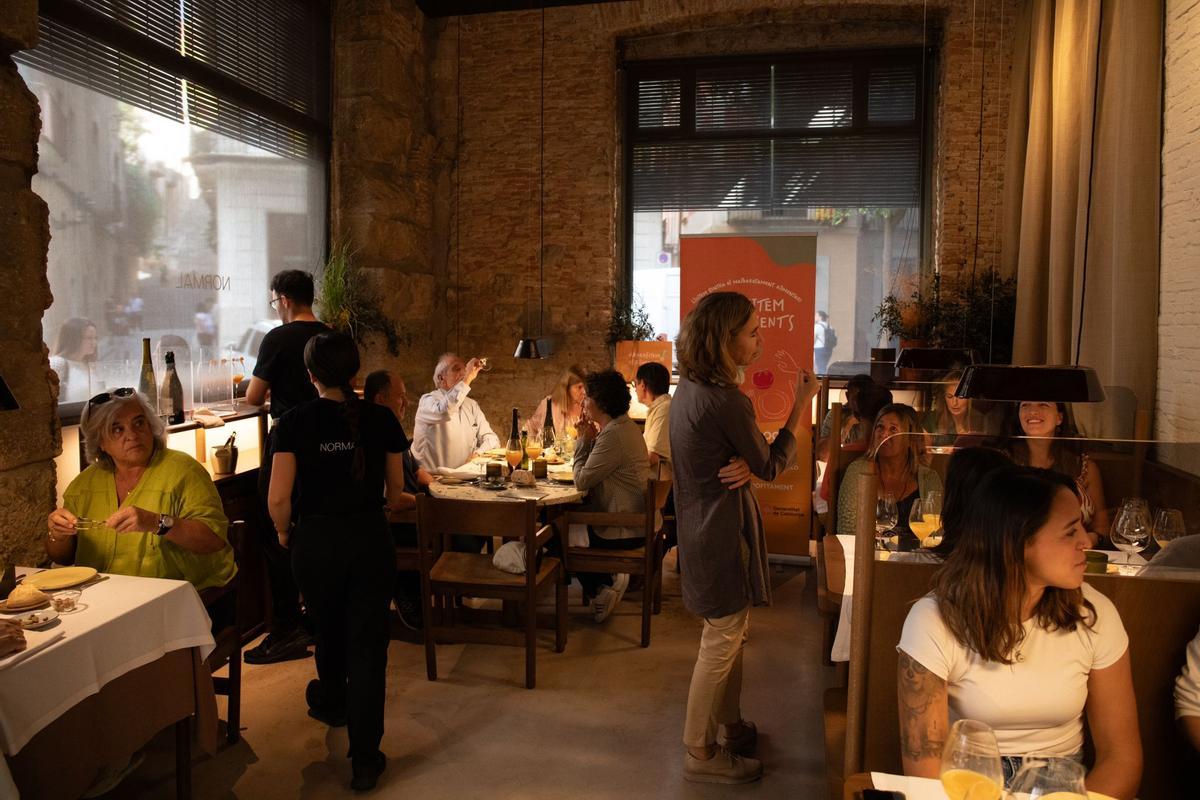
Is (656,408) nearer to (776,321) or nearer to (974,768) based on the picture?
(776,321)

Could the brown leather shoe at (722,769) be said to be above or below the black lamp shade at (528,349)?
below

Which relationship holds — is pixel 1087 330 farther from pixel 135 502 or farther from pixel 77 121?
pixel 77 121

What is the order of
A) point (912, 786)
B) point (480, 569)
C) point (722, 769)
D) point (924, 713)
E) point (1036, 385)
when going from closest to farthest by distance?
point (912, 786), point (924, 713), point (1036, 385), point (722, 769), point (480, 569)

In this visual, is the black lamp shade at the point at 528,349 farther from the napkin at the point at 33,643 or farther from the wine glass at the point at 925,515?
the wine glass at the point at 925,515

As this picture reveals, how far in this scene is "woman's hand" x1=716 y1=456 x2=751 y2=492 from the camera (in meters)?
3.13

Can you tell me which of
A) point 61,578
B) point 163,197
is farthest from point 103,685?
point 163,197

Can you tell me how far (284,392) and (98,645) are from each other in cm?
230

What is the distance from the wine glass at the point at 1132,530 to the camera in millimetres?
2652

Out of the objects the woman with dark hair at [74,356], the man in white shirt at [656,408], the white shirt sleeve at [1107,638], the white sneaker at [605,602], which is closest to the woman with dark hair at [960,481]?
the white shirt sleeve at [1107,638]

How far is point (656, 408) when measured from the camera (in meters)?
5.66

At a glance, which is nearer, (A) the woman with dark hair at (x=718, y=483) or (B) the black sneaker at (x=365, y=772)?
(A) the woman with dark hair at (x=718, y=483)

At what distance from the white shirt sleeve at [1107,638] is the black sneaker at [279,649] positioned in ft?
12.2

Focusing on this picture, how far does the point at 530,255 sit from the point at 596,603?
4.05m

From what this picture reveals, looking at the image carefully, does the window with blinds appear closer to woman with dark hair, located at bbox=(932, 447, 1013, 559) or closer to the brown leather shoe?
the brown leather shoe
